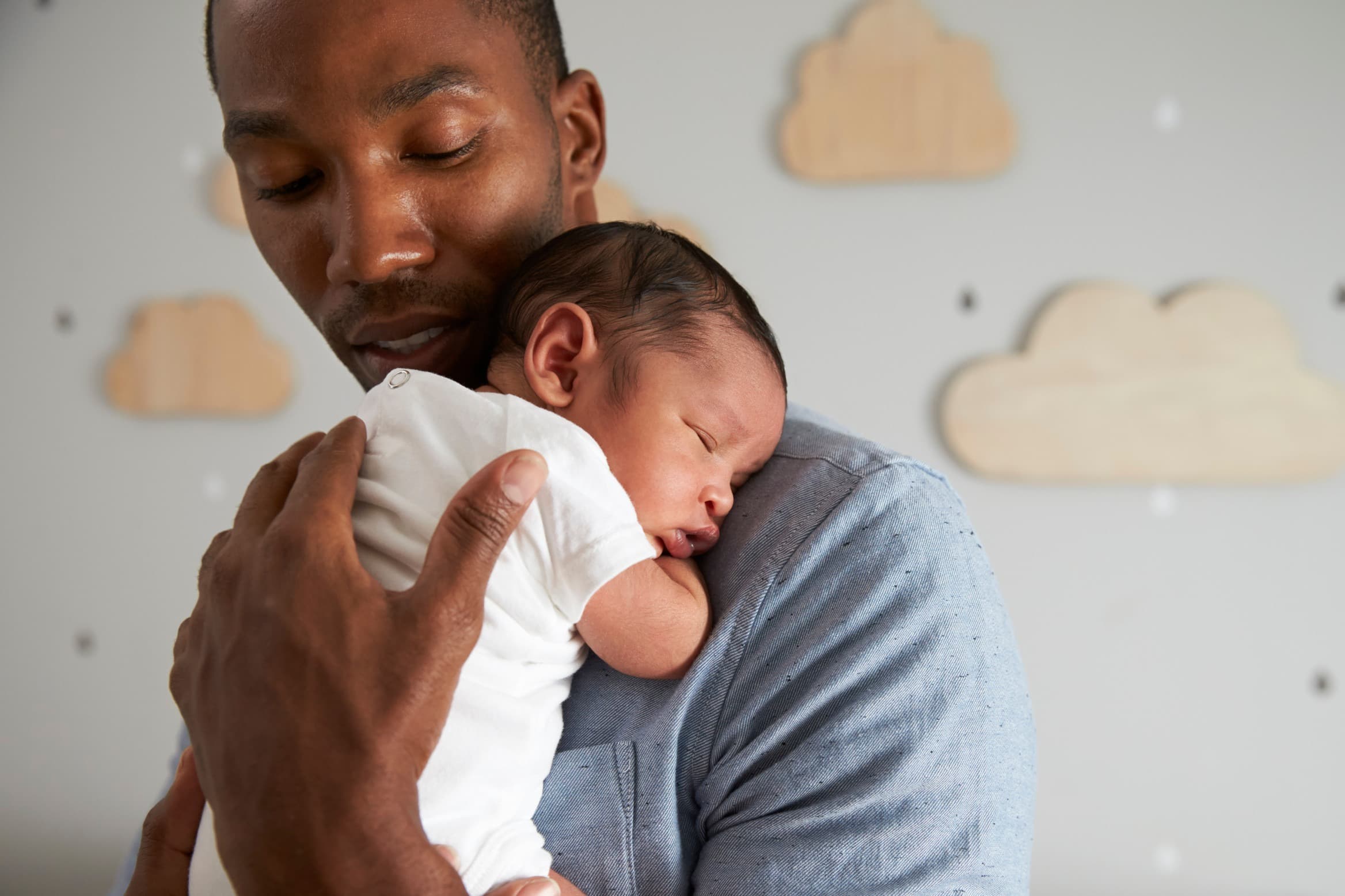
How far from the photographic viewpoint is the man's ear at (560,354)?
857 mm

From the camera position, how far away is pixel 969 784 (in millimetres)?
663

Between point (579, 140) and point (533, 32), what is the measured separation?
129 millimetres

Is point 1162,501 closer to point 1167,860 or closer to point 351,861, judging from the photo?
point 1167,860

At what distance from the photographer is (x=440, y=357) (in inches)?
40.2

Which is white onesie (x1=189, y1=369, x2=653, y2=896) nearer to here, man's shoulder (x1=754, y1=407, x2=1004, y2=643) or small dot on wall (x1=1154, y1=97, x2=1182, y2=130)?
man's shoulder (x1=754, y1=407, x2=1004, y2=643)

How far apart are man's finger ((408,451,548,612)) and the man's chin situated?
364mm

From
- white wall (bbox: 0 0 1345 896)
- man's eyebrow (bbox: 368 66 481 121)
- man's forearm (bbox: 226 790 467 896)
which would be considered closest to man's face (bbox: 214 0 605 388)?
man's eyebrow (bbox: 368 66 481 121)

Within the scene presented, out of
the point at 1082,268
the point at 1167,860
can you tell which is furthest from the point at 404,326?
the point at 1167,860

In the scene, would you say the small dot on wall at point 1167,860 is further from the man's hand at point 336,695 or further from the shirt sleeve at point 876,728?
the man's hand at point 336,695

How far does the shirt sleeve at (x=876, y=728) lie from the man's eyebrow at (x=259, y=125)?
0.63 m

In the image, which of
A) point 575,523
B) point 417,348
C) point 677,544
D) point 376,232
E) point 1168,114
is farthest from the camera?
point 1168,114

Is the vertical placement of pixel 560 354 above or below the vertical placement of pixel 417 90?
below

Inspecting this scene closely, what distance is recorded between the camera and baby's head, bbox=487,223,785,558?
0.83 metres

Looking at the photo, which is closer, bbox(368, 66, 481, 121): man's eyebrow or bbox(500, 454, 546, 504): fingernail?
bbox(500, 454, 546, 504): fingernail
